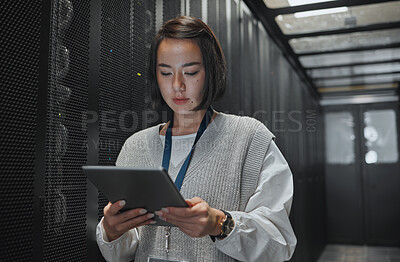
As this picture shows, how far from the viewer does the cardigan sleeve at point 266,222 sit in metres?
1.11

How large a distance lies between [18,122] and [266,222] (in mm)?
771

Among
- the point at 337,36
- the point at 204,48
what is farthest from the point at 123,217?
the point at 337,36

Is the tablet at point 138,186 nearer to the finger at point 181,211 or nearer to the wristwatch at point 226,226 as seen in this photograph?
the finger at point 181,211

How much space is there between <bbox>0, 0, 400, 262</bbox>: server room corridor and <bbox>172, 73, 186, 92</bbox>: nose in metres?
0.27

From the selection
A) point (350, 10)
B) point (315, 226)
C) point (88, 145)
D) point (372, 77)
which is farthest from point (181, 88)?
point (372, 77)

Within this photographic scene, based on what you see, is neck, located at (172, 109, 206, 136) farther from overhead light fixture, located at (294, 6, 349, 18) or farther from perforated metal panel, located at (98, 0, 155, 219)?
overhead light fixture, located at (294, 6, 349, 18)

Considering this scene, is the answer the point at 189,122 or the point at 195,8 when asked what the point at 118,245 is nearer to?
the point at 189,122

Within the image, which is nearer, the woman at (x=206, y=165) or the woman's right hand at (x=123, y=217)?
the woman's right hand at (x=123, y=217)

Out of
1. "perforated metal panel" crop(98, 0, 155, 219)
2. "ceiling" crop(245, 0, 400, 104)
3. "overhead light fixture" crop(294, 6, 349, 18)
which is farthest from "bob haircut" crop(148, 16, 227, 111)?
"overhead light fixture" crop(294, 6, 349, 18)

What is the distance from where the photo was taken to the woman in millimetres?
1156

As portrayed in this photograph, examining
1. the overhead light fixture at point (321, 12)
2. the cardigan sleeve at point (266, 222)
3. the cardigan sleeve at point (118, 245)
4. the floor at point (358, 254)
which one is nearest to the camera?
the cardigan sleeve at point (266, 222)

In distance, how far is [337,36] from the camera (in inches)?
166

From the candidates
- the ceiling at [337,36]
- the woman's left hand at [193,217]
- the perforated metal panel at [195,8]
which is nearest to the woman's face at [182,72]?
the woman's left hand at [193,217]

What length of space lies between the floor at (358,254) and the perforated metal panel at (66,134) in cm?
555
